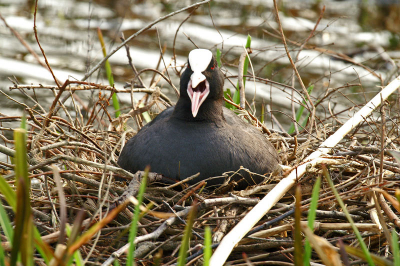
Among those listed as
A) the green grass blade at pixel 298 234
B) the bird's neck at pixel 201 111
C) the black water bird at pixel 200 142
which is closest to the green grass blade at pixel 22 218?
the green grass blade at pixel 298 234

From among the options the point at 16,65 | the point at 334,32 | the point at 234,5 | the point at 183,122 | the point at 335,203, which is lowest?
the point at 335,203

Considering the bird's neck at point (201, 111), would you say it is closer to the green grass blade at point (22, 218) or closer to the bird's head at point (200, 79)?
the bird's head at point (200, 79)

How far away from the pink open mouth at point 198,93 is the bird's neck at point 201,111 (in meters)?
0.09

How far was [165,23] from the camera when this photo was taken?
7539mm

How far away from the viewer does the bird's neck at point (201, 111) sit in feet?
9.11

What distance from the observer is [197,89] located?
2695mm

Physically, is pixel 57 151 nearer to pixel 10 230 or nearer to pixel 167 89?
pixel 10 230

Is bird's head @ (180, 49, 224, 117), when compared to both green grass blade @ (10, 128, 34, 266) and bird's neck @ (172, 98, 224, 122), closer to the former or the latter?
bird's neck @ (172, 98, 224, 122)

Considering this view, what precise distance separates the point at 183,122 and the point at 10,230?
4.31 ft

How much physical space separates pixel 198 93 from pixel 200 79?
0.12m

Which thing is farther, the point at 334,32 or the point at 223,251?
the point at 334,32

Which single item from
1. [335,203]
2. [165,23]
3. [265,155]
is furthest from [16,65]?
[335,203]

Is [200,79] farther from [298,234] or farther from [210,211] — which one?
[298,234]

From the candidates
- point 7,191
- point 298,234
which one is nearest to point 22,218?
point 7,191
